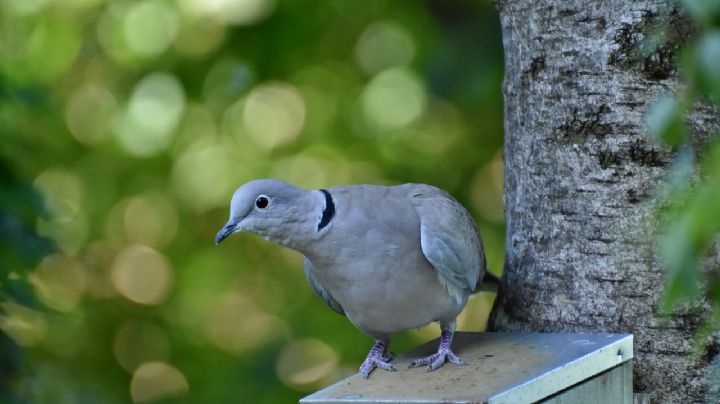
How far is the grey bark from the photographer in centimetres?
263

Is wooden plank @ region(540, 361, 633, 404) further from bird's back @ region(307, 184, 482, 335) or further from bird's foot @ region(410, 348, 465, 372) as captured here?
bird's back @ region(307, 184, 482, 335)

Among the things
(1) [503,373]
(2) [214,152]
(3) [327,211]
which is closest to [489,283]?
(3) [327,211]

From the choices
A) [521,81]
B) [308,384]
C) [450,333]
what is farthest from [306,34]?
[450,333]

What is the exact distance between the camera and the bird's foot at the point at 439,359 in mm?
2650

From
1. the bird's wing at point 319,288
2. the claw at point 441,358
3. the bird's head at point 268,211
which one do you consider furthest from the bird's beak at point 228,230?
the claw at point 441,358

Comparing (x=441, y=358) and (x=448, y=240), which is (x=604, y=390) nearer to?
(x=441, y=358)

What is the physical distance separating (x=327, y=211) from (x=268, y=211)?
17 centimetres

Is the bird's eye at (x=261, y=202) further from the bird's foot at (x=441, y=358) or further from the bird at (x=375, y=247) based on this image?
the bird's foot at (x=441, y=358)

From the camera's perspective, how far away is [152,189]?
20.1 ft

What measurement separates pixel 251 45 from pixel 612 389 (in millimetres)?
3080

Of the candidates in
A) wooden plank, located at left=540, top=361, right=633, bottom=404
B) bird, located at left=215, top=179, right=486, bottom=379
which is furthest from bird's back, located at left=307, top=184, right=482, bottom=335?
wooden plank, located at left=540, top=361, right=633, bottom=404

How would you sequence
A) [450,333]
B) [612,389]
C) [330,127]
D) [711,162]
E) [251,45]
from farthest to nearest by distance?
[330,127] < [251,45] < [450,333] < [612,389] < [711,162]

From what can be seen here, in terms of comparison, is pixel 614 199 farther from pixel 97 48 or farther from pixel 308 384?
pixel 97 48

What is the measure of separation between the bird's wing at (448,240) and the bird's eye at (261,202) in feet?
1.45
